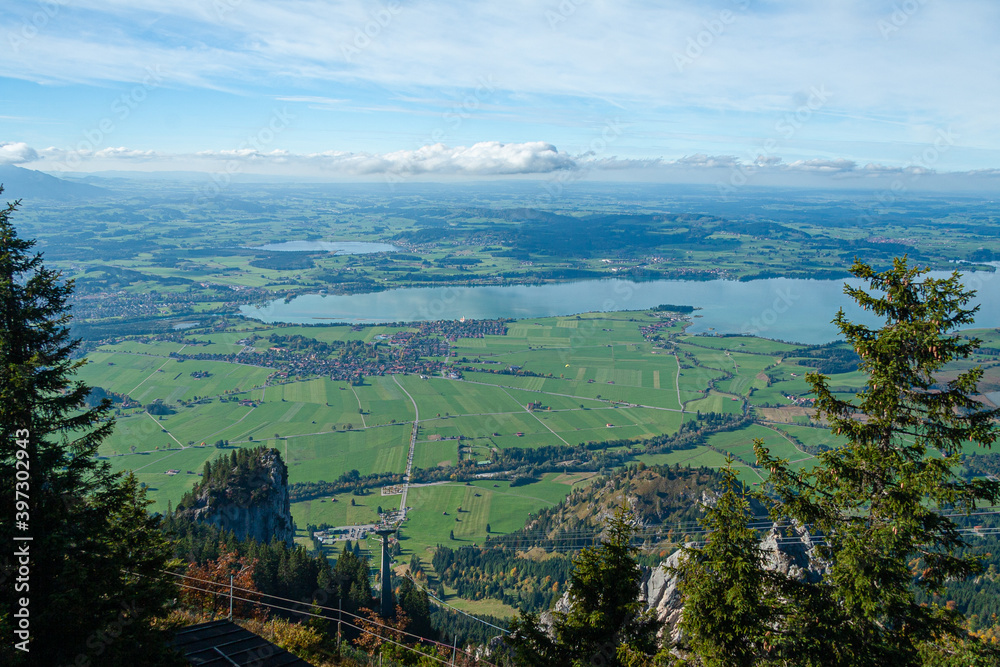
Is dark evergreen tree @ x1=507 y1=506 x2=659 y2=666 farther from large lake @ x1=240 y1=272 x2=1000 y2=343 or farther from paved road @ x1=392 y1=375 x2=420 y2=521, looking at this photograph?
large lake @ x1=240 y1=272 x2=1000 y2=343

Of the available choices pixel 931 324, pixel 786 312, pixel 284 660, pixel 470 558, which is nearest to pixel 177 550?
pixel 284 660

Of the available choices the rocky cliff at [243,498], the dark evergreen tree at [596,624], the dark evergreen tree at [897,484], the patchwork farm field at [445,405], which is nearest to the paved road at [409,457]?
the patchwork farm field at [445,405]

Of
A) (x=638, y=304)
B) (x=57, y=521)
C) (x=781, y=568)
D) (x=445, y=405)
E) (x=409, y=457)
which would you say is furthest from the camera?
(x=638, y=304)

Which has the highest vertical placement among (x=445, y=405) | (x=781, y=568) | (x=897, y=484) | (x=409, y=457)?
(x=897, y=484)

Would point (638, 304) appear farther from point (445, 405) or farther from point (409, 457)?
point (409, 457)

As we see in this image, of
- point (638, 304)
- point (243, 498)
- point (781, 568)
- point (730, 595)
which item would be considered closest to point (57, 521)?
point (730, 595)

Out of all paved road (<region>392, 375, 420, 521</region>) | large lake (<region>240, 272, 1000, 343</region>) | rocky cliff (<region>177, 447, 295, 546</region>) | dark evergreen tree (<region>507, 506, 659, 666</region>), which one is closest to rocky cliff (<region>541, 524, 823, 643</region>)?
dark evergreen tree (<region>507, 506, 659, 666</region>)

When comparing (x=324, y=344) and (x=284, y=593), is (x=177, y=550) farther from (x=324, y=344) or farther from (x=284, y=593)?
(x=324, y=344)
